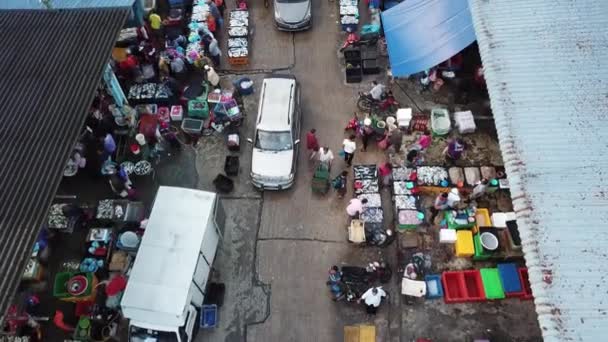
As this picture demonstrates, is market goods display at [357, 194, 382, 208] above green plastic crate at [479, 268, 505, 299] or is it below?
above

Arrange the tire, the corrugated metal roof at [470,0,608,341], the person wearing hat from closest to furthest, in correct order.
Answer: the corrugated metal roof at [470,0,608,341] < the tire < the person wearing hat

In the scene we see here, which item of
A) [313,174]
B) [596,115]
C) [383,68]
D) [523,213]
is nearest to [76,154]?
[313,174]

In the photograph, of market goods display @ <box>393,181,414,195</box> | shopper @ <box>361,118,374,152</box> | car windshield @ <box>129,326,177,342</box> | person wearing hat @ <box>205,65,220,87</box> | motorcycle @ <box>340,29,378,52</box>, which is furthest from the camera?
motorcycle @ <box>340,29,378,52</box>

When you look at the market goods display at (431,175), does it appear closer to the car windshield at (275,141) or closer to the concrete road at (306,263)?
the concrete road at (306,263)

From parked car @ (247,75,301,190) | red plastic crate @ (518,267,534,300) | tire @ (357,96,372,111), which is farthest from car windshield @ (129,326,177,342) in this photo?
tire @ (357,96,372,111)

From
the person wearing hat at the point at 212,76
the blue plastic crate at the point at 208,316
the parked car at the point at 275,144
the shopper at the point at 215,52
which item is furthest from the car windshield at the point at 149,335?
the shopper at the point at 215,52

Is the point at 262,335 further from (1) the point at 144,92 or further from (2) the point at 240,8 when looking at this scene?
(2) the point at 240,8

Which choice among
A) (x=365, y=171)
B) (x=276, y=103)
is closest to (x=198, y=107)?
(x=276, y=103)

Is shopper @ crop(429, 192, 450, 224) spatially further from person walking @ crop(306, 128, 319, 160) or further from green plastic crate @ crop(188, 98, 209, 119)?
green plastic crate @ crop(188, 98, 209, 119)
